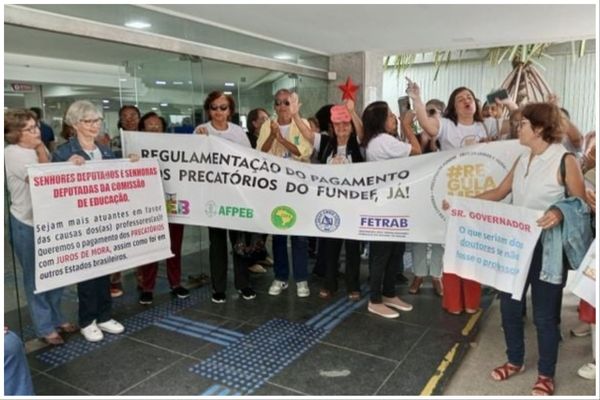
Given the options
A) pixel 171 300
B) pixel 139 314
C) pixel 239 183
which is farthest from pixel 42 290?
pixel 239 183

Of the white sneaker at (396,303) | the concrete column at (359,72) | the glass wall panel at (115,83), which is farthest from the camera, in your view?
the concrete column at (359,72)

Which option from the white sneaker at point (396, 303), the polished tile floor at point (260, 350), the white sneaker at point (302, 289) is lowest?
the polished tile floor at point (260, 350)

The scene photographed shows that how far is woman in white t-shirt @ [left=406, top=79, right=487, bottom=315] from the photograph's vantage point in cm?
338

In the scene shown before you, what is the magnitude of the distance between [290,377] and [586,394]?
4.91 ft

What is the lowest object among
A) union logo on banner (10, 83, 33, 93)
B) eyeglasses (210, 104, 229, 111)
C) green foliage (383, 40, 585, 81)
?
eyeglasses (210, 104, 229, 111)

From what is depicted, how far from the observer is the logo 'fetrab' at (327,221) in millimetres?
3363

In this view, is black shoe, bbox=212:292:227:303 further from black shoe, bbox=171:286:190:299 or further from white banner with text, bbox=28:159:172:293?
white banner with text, bbox=28:159:172:293

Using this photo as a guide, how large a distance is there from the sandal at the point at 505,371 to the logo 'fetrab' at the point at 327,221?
1.34m

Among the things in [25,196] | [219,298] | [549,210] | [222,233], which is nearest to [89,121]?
[25,196]

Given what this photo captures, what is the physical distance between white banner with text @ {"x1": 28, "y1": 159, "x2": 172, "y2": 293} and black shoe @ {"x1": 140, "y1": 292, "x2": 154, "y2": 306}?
446 mm

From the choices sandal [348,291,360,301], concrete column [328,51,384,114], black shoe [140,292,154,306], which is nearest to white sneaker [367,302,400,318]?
sandal [348,291,360,301]

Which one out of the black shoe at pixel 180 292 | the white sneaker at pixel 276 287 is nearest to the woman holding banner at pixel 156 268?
the black shoe at pixel 180 292

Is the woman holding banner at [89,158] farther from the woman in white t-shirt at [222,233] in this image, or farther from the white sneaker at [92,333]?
the woman in white t-shirt at [222,233]

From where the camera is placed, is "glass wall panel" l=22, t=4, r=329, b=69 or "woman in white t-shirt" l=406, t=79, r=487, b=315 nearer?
"woman in white t-shirt" l=406, t=79, r=487, b=315
